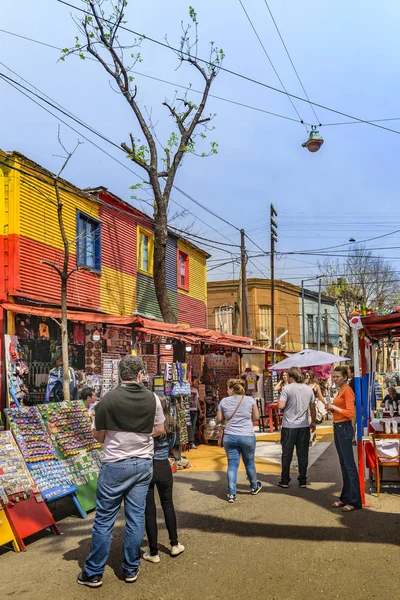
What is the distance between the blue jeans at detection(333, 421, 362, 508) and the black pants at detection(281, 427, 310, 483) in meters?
1.17

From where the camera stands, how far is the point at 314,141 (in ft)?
46.0

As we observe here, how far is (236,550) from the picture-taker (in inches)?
209

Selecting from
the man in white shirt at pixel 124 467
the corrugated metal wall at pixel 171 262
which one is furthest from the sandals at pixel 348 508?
the corrugated metal wall at pixel 171 262

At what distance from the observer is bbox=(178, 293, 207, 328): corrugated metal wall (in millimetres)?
21922

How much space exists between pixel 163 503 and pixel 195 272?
731 inches

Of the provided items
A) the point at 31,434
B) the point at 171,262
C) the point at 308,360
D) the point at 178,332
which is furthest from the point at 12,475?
the point at 171,262

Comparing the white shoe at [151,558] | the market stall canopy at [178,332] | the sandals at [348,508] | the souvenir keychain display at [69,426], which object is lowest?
the sandals at [348,508]

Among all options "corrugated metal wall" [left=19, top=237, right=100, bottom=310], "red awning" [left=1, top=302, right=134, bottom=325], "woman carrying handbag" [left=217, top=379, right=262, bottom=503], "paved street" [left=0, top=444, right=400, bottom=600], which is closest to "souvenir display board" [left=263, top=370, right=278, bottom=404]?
"corrugated metal wall" [left=19, top=237, right=100, bottom=310]

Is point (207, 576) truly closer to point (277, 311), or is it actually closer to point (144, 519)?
point (144, 519)

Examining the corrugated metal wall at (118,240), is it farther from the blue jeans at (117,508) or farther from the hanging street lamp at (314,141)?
the blue jeans at (117,508)

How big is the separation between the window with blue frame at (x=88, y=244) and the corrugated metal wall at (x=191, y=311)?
6202mm

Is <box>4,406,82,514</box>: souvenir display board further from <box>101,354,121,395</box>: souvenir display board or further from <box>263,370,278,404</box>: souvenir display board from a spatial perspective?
<box>263,370,278,404</box>: souvenir display board

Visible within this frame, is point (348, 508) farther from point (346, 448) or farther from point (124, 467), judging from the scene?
point (124, 467)

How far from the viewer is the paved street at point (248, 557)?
4.43m
